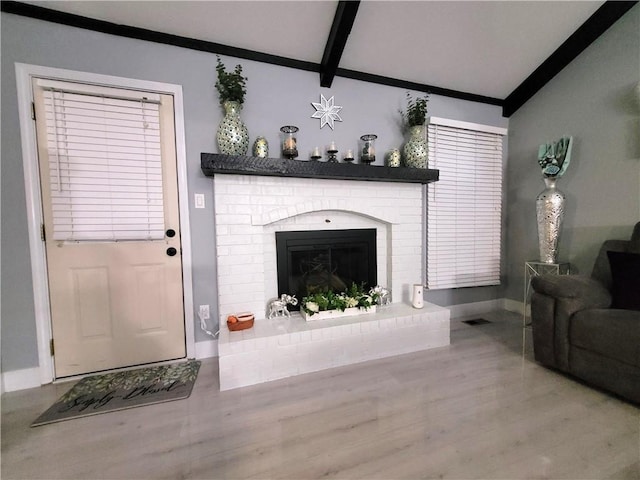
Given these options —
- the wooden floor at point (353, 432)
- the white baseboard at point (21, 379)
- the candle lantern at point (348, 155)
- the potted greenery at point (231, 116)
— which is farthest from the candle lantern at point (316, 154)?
the white baseboard at point (21, 379)

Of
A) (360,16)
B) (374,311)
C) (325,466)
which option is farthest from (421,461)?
(360,16)

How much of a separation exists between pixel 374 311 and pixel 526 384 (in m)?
1.06

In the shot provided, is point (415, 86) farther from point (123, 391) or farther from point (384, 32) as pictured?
point (123, 391)

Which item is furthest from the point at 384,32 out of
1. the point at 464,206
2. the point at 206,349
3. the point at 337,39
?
the point at 206,349

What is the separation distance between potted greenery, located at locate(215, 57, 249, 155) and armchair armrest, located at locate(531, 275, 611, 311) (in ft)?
7.59

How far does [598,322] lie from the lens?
1572 millimetres

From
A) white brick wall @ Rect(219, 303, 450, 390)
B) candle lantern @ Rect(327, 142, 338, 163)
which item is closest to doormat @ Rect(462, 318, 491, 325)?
white brick wall @ Rect(219, 303, 450, 390)

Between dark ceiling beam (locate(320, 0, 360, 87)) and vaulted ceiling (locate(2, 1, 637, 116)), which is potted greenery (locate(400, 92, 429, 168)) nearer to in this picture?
vaulted ceiling (locate(2, 1, 637, 116))

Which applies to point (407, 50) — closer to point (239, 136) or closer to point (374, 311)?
point (239, 136)

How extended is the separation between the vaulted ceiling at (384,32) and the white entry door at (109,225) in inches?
19.0

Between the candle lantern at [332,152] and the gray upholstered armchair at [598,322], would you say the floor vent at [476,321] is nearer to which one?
the gray upholstered armchair at [598,322]

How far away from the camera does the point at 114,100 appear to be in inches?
72.4

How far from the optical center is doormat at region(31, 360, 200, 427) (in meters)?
1.50

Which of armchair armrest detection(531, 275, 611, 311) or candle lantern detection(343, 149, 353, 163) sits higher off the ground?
candle lantern detection(343, 149, 353, 163)
